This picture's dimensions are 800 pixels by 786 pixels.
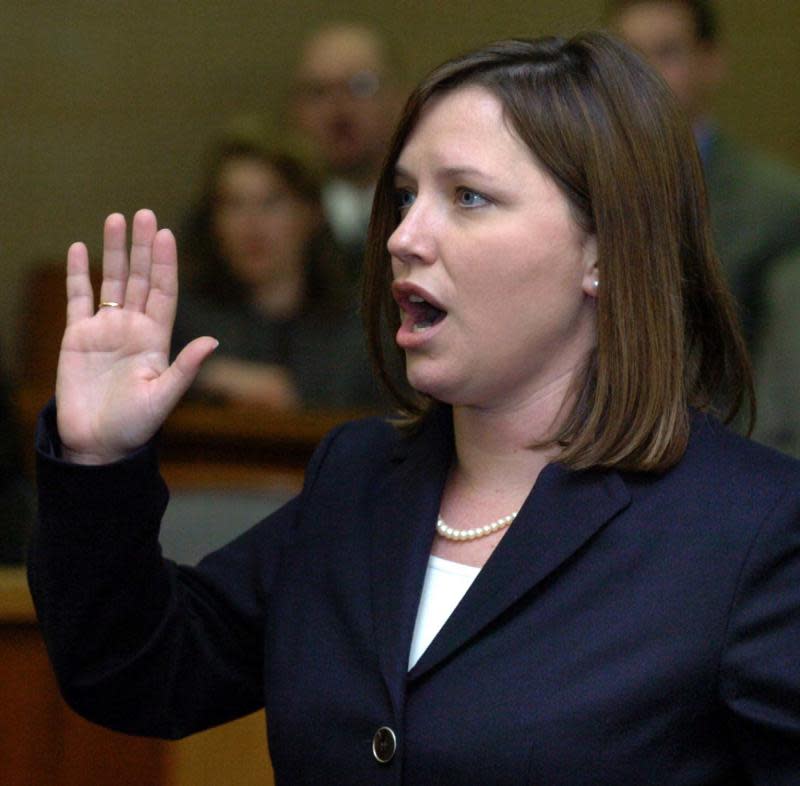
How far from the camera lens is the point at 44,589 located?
1.94 meters

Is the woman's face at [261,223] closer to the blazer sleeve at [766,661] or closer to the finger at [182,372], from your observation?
the finger at [182,372]

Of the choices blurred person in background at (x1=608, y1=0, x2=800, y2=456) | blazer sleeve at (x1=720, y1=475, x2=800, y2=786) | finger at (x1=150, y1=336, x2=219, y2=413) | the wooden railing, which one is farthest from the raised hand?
blurred person in background at (x1=608, y1=0, x2=800, y2=456)

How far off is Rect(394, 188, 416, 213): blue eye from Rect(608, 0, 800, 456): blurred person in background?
170cm

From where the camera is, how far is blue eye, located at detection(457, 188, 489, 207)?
6.18 feet

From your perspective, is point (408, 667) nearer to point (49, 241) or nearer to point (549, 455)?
point (549, 455)

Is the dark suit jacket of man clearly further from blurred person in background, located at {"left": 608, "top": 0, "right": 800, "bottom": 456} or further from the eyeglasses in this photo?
the eyeglasses

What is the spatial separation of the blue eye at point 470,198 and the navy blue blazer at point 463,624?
309 millimetres

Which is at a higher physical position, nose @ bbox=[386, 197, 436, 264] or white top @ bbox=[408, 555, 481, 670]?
nose @ bbox=[386, 197, 436, 264]

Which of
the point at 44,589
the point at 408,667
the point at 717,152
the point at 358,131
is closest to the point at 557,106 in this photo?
the point at 408,667

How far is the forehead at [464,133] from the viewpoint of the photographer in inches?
74.0

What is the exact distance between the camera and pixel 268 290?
474 cm

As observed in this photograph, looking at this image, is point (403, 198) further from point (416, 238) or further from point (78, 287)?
point (78, 287)

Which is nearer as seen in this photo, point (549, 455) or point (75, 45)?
point (549, 455)

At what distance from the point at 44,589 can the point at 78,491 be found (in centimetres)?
13
